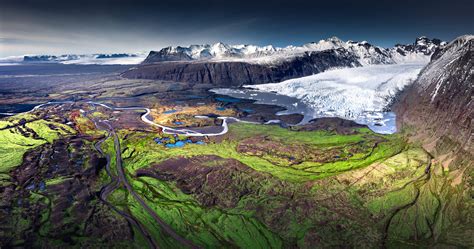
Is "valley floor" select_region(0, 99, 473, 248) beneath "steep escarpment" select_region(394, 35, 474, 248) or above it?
beneath

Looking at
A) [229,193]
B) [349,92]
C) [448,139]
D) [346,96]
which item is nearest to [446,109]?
[448,139]

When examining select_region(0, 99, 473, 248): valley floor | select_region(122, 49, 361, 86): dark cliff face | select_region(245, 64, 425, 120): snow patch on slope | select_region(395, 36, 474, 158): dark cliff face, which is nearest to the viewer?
select_region(0, 99, 473, 248): valley floor

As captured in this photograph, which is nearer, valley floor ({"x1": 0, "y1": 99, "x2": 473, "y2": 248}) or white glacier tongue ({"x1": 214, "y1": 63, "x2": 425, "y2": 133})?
valley floor ({"x1": 0, "y1": 99, "x2": 473, "y2": 248})

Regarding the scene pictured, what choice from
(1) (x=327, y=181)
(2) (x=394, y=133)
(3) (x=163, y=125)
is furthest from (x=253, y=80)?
(1) (x=327, y=181)

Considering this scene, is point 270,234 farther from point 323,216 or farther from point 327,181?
point 327,181

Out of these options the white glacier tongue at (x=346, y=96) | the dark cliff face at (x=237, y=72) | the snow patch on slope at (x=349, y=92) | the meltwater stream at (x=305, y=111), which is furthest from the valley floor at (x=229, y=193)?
the dark cliff face at (x=237, y=72)

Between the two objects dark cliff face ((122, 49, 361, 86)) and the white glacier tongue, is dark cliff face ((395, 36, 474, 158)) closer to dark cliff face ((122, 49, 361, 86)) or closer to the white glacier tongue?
the white glacier tongue

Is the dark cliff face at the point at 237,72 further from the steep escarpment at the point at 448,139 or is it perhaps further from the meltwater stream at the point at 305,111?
the steep escarpment at the point at 448,139

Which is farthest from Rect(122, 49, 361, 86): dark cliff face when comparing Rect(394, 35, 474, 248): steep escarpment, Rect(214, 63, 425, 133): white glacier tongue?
Rect(394, 35, 474, 248): steep escarpment
